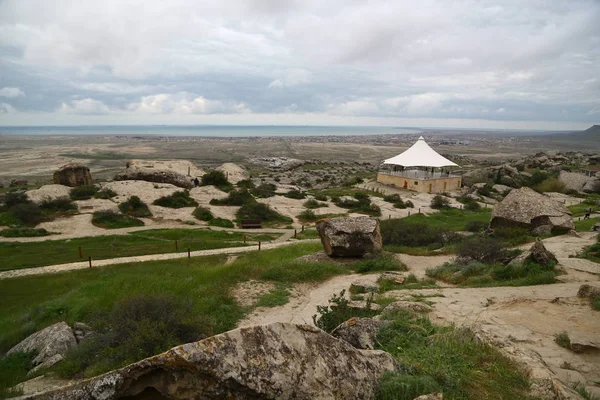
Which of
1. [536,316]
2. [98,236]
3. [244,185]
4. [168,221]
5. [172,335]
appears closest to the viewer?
[172,335]

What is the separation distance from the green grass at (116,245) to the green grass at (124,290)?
10.1 feet

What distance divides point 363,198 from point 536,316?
1081 inches

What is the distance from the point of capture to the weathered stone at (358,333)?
545 centimetres

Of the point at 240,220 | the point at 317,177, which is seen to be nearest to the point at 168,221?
the point at 240,220

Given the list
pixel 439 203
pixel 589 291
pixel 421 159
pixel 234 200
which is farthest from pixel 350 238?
pixel 421 159

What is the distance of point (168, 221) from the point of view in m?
27.9

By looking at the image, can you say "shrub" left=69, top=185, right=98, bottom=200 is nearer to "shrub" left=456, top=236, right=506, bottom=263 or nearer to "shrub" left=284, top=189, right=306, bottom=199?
"shrub" left=284, top=189, right=306, bottom=199

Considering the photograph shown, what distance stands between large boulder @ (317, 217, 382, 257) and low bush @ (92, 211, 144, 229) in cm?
1712

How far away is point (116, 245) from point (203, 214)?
788 cm

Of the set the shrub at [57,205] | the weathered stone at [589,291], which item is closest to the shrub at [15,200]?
the shrub at [57,205]

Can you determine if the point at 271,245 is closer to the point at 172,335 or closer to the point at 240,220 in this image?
the point at 240,220

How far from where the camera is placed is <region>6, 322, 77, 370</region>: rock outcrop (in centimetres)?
815

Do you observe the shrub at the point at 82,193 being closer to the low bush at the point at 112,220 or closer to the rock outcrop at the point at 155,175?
the low bush at the point at 112,220

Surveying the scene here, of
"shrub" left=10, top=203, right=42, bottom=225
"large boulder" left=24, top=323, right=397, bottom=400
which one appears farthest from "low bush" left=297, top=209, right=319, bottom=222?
"large boulder" left=24, top=323, right=397, bottom=400
